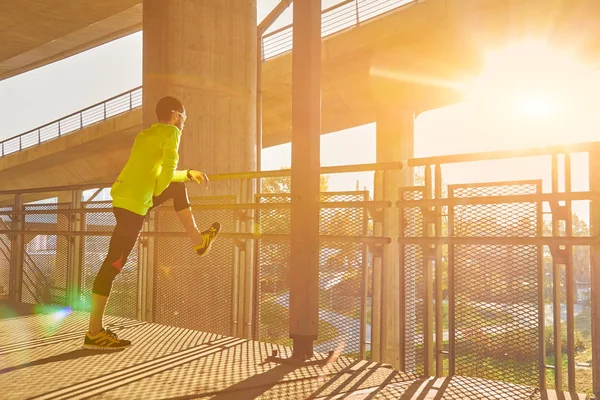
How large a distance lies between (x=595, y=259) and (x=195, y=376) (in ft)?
8.29

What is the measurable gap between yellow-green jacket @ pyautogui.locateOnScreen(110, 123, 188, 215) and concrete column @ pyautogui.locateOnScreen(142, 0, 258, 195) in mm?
4709

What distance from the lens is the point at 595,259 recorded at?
3645 mm

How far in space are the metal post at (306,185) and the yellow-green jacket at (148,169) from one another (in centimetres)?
97

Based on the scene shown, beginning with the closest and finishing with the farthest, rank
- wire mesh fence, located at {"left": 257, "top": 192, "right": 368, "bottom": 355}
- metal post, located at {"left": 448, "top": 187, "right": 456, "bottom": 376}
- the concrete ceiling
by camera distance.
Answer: metal post, located at {"left": 448, "top": 187, "right": 456, "bottom": 376}
wire mesh fence, located at {"left": 257, "top": 192, "right": 368, "bottom": 355}
the concrete ceiling

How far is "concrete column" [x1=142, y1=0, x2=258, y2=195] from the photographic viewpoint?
929cm

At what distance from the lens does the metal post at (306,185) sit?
427 centimetres

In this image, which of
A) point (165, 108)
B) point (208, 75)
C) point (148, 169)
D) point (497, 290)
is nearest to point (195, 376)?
point (148, 169)

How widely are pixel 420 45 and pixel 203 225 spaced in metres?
12.3

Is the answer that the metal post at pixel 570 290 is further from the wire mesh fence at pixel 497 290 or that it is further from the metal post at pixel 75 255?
the metal post at pixel 75 255

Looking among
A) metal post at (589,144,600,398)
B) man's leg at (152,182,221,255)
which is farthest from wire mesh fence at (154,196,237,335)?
metal post at (589,144,600,398)

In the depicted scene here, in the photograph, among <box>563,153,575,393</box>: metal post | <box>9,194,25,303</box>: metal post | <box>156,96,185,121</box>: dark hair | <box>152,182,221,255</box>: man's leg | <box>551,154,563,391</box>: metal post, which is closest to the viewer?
<box>563,153,575,393</box>: metal post

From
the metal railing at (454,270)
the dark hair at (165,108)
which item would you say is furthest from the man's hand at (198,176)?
the metal railing at (454,270)

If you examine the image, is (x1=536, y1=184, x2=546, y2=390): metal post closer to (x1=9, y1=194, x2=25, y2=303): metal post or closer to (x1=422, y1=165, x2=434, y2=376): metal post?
(x1=422, y1=165, x2=434, y2=376): metal post

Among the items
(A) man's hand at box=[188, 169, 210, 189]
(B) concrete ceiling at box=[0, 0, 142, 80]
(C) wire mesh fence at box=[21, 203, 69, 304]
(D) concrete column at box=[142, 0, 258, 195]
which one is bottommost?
(C) wire mesh fence at box=[21, 203, 69, 304]
